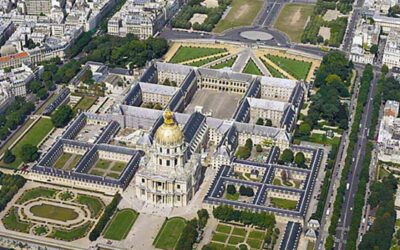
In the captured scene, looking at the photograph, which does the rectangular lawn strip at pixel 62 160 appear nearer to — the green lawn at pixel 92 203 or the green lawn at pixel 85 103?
the green lawn at pixel 92 203

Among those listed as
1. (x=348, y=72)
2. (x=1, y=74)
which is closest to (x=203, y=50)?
(x=348, y=72)

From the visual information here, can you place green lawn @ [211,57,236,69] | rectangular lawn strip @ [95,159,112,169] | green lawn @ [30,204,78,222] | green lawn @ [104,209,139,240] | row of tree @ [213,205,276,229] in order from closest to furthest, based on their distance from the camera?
green lawn @ [104,209,139,240] < row of tree @ [213,205,276,229] < green lawn @ [30,204,78,222] < rectangular lawn strip @ [95,159,112,169] < green lawn @ [211,57,236,69]

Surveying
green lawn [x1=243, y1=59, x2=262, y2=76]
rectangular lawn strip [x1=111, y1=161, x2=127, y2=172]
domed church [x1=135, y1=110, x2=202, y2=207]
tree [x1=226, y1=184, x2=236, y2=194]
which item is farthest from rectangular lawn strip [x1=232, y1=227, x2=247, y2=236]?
green lawn [x1=243, y1=59, x2=262, y2=76]

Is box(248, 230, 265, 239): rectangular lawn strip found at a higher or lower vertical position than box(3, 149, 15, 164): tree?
lower

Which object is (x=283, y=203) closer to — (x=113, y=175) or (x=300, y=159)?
(x=300, y=159)

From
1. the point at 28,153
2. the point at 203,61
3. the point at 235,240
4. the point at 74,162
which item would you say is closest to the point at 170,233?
the point at 235,240

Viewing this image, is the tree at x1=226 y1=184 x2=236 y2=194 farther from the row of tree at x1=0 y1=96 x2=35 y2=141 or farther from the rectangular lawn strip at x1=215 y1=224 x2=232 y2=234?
the row of tree at x1=0 y1=96 x2=35 y2=141

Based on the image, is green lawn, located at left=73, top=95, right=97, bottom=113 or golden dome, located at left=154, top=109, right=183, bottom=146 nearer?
golden dome, located at left=154, top=109, right=183, bottom=146
